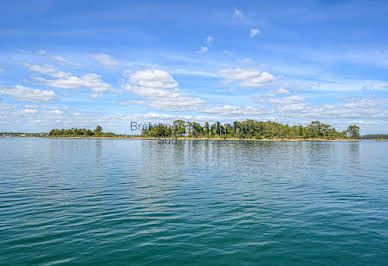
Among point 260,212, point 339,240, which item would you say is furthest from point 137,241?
point 339,240

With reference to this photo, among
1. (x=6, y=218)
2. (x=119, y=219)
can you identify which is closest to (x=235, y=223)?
(x=119, y=219)

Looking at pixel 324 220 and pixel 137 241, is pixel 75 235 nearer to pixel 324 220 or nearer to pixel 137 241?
pixel 137 241

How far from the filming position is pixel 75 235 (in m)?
13.7

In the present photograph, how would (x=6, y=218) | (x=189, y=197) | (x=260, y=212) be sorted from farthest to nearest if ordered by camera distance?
(x=189, y=197) → (x=260, y=212) → (x=6, y=218)

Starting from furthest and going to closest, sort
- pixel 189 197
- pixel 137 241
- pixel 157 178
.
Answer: pixel 157 178 → pixel 189 197 → pixel 137 241

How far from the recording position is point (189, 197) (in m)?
22.6

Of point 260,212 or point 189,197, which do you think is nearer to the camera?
point 260,212

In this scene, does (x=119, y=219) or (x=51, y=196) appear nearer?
(x=119, y=219)

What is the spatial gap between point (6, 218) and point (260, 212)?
1669 centimetres

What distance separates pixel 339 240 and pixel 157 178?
2276cm

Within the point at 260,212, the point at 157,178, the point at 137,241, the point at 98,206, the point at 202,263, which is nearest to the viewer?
the point at 202,263

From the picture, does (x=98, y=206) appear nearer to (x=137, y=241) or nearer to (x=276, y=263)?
(x=137, y=241)

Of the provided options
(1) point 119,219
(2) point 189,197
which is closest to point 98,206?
(1) point 119,219

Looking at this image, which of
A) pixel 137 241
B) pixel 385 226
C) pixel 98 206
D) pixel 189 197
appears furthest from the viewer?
pixel 189 197
